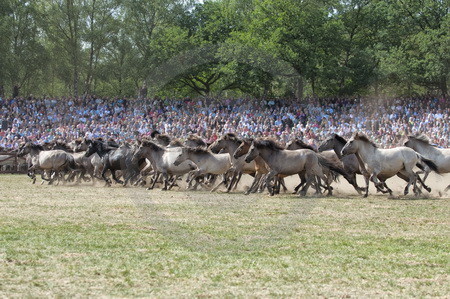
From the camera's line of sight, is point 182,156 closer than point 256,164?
No

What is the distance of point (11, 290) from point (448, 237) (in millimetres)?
6960

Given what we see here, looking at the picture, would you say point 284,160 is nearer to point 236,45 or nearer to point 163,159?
point 163,159

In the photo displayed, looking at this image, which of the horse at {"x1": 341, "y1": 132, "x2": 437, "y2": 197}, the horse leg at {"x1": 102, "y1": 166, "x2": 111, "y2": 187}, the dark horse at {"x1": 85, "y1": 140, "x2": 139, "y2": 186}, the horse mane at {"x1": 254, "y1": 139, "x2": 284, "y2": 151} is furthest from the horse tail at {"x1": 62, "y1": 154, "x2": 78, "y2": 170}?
the horse at {"x1": 341, "y1": 132, "x2": 437, "y2": 197}

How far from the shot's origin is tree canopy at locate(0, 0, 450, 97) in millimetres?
44062

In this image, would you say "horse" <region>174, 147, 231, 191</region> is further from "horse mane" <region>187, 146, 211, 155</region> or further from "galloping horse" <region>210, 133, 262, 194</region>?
"galloping horse" <region>210, 133, 262, 194</region>

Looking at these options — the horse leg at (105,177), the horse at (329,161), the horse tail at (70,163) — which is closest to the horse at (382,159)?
the horse at (329,161)

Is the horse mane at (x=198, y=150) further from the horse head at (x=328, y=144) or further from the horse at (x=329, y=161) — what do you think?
the horse head at (x=328, y=144)

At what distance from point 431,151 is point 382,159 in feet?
8.12

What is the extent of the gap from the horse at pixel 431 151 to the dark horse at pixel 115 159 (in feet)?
31.7

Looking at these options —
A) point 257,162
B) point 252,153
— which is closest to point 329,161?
point 257,162

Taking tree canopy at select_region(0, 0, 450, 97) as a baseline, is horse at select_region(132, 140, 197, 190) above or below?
below

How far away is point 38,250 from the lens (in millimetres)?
9328

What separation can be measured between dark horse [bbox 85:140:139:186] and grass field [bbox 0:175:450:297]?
7571 mm

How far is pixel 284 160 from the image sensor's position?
18.6 meters
